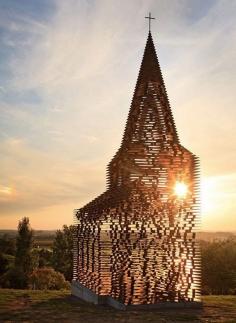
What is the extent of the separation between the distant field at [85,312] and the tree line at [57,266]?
13.4m

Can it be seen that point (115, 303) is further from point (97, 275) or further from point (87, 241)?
point (87, 241)

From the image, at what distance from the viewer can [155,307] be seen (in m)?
15.8

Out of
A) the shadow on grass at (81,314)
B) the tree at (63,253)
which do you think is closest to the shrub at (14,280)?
the tree at (63,253)

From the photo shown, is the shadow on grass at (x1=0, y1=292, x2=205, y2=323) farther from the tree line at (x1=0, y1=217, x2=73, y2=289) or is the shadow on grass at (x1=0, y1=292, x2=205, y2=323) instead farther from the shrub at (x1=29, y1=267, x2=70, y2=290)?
the tree line at (x1=0, y1=217, x2=73, y2=289)

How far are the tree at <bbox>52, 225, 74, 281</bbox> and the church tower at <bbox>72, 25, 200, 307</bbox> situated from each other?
94.7ft

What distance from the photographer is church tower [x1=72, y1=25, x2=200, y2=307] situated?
15969 millimetres

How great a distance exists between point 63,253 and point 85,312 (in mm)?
35277

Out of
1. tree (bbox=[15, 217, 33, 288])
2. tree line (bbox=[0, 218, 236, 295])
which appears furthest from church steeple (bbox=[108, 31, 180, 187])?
tree (bbox=[15, 217, 33, 288])

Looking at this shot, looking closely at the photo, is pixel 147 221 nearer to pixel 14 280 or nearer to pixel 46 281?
pixel 46 281

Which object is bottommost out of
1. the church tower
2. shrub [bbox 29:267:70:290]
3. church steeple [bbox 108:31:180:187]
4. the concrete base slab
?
the concrete base slab

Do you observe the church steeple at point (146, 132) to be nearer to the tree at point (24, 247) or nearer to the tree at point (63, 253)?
the tree at point (24, 247)

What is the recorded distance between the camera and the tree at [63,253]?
46.8 meters

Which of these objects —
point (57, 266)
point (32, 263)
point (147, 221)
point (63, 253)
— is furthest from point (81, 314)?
point (63, 253)

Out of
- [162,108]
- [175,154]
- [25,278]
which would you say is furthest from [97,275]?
[25,278]
